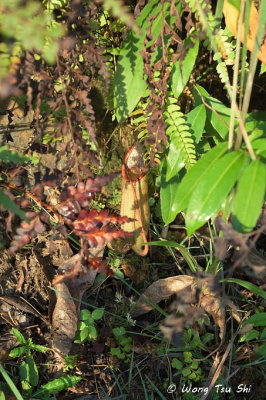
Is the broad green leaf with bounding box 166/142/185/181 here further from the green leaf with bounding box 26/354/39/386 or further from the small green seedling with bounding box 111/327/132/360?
the green leaf with bounding box 26/354/39/386

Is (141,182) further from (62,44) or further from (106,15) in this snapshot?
(62,44)

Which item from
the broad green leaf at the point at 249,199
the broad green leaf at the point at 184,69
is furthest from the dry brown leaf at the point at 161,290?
the broad green leaf at the point at 184,69

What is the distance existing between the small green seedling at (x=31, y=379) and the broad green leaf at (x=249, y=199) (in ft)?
3.69

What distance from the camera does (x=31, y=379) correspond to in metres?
2.03

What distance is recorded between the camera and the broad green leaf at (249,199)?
1444 millimetres

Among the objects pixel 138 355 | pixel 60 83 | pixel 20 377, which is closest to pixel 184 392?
pixel 138 355

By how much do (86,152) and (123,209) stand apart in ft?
2.01

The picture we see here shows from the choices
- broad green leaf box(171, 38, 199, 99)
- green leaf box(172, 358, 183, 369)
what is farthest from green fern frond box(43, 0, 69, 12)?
green leaf box(172, 358, 183, 369)

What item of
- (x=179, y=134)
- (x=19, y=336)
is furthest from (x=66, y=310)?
(x=179, y=134)

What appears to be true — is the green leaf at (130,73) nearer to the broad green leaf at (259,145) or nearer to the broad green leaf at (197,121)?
the broad green leaf at (197,121)

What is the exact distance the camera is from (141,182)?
7.55 ft

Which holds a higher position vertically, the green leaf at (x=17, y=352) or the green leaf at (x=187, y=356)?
the green leaf at (x=17, y=352)

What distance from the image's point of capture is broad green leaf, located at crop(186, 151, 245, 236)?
5.01ft

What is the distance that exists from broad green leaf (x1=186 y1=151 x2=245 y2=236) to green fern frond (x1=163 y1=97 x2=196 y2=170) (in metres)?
0.41
